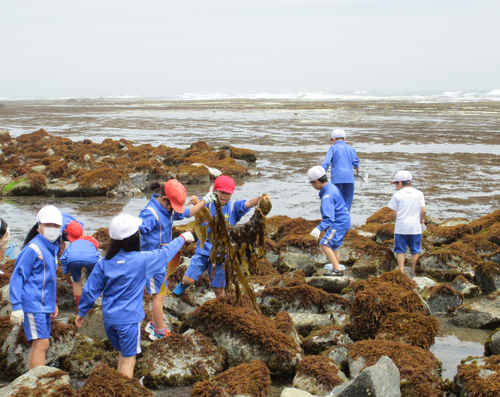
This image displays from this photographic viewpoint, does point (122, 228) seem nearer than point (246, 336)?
Yes

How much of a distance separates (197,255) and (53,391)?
2407 millimetres

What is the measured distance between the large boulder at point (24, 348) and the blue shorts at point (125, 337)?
1.03 m

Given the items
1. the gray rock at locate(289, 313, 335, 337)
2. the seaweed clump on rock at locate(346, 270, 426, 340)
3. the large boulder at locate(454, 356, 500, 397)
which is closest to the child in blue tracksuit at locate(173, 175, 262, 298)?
the gray rock at locate(289, 313, 335, 337)

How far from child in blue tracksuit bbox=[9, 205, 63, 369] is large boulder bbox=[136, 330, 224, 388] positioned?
3.31 feet

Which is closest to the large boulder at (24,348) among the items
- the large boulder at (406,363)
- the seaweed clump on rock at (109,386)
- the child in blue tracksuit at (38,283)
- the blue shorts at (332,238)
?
the child in blue tracksuit at (38,283)

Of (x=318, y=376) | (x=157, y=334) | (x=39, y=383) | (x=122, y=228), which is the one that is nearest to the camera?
(x=39, y=383)

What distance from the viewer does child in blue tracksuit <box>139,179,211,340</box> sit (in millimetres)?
4832

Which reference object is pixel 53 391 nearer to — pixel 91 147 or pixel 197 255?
pixel 197 255

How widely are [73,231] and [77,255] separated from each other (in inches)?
13.6

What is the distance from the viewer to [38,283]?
412 cm

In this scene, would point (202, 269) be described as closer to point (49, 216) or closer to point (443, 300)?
point (49, 216)

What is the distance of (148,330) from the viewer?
511 cm

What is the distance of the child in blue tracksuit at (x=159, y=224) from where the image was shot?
4832 mm

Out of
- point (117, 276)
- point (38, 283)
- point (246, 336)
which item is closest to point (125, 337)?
point (117, 276)
